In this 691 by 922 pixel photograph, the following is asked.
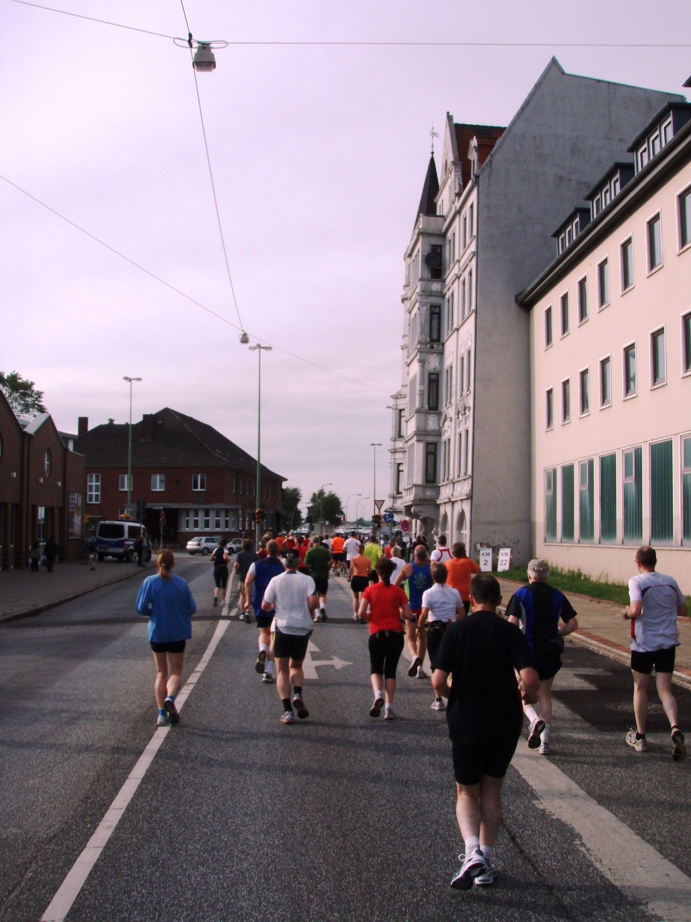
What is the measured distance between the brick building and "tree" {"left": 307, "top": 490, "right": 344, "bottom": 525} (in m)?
66.0

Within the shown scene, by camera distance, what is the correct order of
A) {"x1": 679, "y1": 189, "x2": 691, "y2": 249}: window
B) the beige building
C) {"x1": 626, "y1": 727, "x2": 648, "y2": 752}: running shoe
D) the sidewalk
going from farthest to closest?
1. the beige building
2. {"x1": 679, "y1": 189, "x2": 691, "y2": 249}: window
3. the sidewalk
4. {"x1": 626, "y1": 727, "x2": 648, "y2": 752}: running shoe

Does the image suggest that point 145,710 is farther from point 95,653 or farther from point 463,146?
point 463,146

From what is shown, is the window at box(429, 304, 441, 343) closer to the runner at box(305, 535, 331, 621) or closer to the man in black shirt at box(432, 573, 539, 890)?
the runner at box(305, 535, 331, 621)

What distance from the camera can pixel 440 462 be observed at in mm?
49281

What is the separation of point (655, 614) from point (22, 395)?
8593 centimetres

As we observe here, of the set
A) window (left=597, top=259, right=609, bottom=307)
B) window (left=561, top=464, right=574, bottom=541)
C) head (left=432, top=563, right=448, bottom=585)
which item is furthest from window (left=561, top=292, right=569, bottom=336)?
head (left=432, top=563, right=448, bottom=585)

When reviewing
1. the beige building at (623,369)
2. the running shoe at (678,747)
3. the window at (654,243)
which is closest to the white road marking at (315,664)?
the running shoe at (678,747)

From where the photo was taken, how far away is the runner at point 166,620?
9.21 m

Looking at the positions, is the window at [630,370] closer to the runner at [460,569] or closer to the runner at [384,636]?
the runner at [460,569]

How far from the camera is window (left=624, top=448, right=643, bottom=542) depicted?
26281mm

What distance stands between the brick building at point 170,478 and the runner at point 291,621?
75143mm

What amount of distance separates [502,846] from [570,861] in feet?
1.47

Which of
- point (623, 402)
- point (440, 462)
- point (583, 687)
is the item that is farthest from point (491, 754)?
point (440, 462)

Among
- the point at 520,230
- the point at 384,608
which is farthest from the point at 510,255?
the point at 384,608
